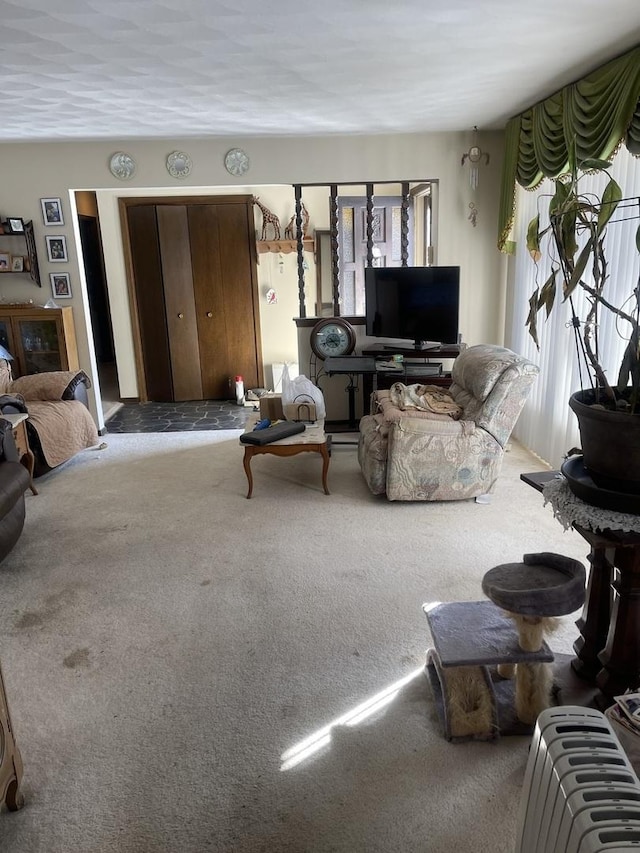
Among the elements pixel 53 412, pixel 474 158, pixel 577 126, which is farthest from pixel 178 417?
pixel 577 126

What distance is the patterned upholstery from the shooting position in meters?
3.49

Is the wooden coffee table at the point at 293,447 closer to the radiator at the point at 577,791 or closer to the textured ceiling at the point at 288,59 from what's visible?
the textured ceiling at the point at 288,59

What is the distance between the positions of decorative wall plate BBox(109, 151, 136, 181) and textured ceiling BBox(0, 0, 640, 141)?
21.5 inches

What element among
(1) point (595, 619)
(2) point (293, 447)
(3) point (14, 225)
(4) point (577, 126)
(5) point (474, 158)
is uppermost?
(5) point (474, 158)

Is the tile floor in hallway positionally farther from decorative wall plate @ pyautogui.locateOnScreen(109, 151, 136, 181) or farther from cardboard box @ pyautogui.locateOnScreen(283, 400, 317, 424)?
decorative wall plate @ pyautogui.locateOnScreen(109, 151, 136, 181)

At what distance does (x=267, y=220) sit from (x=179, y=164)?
1.52 meters

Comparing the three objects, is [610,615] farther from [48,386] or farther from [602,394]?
[48,386]

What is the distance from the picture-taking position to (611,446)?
1.63 meters

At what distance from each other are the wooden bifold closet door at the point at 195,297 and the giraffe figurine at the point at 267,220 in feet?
0.36

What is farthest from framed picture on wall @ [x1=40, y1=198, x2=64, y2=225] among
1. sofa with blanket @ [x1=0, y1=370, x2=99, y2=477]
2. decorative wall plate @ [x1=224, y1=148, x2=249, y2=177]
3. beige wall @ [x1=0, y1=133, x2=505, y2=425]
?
decorative wall plate @ [x1=224, y1=148, x2=249, y2=177]

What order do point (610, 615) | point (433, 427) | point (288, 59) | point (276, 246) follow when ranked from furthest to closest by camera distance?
point (276, 246), point (433, 427), point (288, 59), point (610, 615)

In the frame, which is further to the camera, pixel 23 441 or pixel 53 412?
pixel 53 412

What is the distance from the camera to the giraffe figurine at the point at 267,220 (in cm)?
624

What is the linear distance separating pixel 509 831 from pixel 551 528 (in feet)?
6.38
